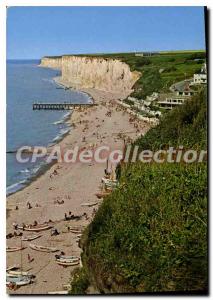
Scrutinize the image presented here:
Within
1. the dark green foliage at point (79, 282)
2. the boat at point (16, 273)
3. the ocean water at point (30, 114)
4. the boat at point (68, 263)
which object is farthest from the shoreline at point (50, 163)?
the dark green foliage at point (79, 282)

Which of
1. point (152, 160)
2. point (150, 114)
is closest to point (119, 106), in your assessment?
point (150, 114)

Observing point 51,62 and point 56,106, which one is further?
point 56,106

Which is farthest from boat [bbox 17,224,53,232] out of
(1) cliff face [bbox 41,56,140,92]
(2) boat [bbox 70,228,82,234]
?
(1) cliff face [bbox 41,56,140,92]

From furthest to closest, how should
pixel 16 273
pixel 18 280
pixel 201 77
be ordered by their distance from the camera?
pixel 201 77, pixel 16 273, pixel 18 280

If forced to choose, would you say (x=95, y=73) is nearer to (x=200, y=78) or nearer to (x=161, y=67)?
(x=161, y=67)

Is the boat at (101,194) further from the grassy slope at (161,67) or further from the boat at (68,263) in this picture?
the grassy slope at (161,67)

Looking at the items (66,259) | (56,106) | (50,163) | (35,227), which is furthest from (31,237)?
(56,106)
